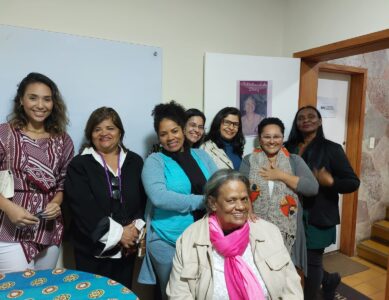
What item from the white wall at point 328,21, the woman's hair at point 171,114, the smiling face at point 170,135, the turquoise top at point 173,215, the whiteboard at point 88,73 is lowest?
the turquoise top at point 173,215

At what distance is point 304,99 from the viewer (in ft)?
7.86

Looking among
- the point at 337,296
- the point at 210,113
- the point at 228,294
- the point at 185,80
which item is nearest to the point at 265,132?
the point at 210,113

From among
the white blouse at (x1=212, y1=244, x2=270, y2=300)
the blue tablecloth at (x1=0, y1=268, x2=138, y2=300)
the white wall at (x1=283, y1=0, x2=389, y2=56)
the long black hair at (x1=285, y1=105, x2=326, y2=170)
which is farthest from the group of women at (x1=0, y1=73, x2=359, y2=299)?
the white wall at (x1=283, y1=0, x2=389, y2=56)

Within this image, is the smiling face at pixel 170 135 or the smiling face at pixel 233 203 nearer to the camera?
the smiling face at pixel 233 203

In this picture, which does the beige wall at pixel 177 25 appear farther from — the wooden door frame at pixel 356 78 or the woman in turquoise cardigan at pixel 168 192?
the woman in turquoise cardigan at pixel 168 192

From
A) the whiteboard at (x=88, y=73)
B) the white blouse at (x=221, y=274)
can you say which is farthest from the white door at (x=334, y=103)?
the white blouse at (x=221, y=274)

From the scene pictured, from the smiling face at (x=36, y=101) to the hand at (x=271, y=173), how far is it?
1.25m

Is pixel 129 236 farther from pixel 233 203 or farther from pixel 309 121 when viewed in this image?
pixel 309 121

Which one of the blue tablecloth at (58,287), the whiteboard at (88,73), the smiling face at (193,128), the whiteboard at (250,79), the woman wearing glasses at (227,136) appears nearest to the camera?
the blue tablecloth at (58,287)

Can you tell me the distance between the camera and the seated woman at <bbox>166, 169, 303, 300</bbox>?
1238 millimetres

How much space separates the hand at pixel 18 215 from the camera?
4.25 feet

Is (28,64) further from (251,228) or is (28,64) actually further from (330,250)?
(330,250)

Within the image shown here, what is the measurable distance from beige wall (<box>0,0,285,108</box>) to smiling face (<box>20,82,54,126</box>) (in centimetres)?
42

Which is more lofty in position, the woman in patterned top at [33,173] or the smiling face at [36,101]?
the smiling face at [36,101]
